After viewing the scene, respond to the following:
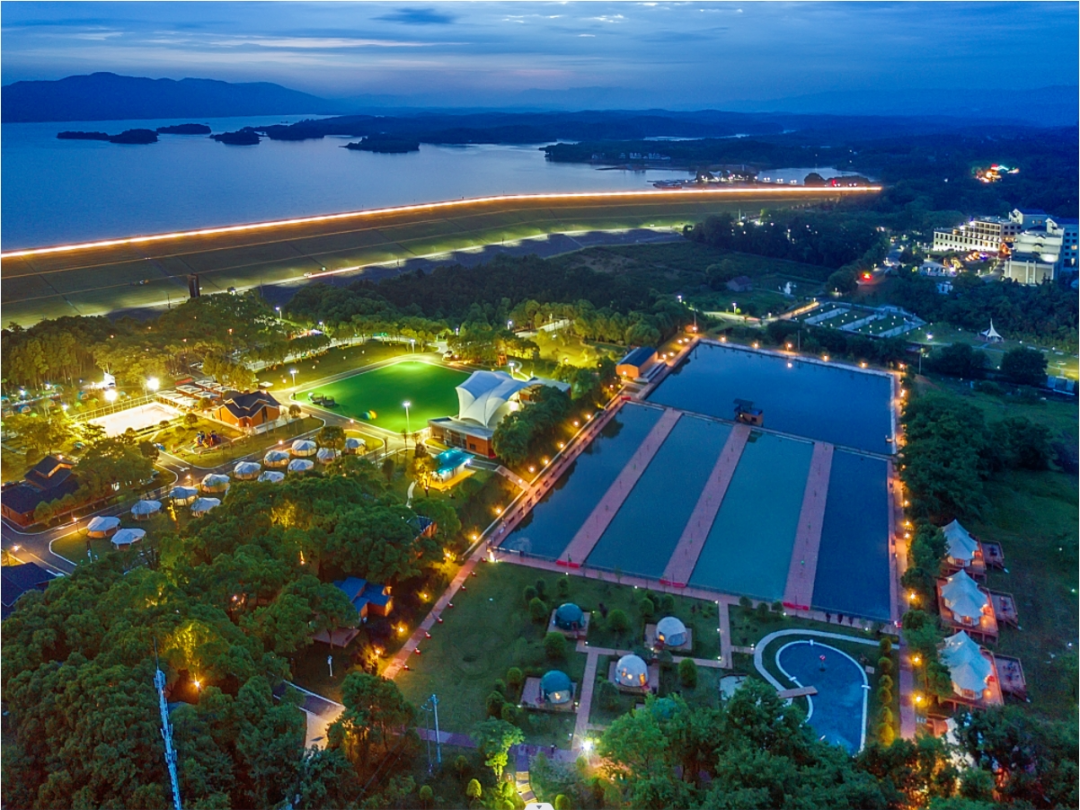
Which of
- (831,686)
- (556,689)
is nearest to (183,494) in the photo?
(556,689)

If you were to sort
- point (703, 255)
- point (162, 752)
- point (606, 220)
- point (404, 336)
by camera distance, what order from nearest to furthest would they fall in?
point (162, 752) < point (404, 336) < point (703, 255) < point (606, 220)

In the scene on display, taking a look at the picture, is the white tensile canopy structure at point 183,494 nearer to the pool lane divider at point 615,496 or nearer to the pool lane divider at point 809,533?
the pool lane divider at point 615,496

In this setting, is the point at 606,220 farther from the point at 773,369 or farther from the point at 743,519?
the point at 743,519

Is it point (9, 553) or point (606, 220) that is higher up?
point (606, 220)

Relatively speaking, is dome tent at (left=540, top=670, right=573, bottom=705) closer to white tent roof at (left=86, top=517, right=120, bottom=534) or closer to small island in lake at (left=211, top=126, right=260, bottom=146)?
white tent roof at (left=86, top=517, right=120, bottom=534)

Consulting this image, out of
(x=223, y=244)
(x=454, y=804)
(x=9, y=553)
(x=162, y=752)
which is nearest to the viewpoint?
(x=162, y=752)

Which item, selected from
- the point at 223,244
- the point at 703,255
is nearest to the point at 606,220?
the point at 703,255
